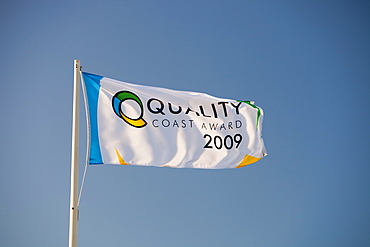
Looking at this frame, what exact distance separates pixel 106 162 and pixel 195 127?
1.91m

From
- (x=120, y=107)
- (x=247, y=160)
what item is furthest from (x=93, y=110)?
(x=247, y=160)

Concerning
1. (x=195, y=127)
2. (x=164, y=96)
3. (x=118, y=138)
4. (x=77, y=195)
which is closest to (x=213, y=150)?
(x=195, y=127)

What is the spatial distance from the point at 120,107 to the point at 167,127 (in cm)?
92

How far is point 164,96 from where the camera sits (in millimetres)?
8734

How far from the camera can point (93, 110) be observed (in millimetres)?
7969

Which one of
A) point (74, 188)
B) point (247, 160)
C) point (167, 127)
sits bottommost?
point (74, 188)

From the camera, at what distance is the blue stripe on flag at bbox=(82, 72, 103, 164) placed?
775 cm

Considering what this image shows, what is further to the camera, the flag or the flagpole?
the flag

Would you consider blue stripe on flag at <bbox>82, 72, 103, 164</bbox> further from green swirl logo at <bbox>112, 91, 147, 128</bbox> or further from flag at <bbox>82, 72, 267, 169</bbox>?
green swirl logo at <bbox>112, 91, 147, 128</bbox>

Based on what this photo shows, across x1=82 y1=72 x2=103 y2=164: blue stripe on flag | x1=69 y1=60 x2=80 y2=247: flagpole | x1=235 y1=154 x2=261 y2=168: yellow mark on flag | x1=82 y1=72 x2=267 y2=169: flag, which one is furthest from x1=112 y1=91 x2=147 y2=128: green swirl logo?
x1=235 y1=154 x2=261 y2=168: yellow mark on flag

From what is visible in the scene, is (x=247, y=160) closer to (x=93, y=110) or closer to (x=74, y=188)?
(x=93, y=110)

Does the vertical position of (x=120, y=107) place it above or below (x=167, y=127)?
above

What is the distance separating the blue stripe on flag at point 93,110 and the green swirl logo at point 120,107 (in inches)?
12.4

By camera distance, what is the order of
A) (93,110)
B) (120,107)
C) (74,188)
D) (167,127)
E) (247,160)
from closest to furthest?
1. (74,188)
2. (93,110)
3. (120,107)
4. (167,127)
5. (247,160)
